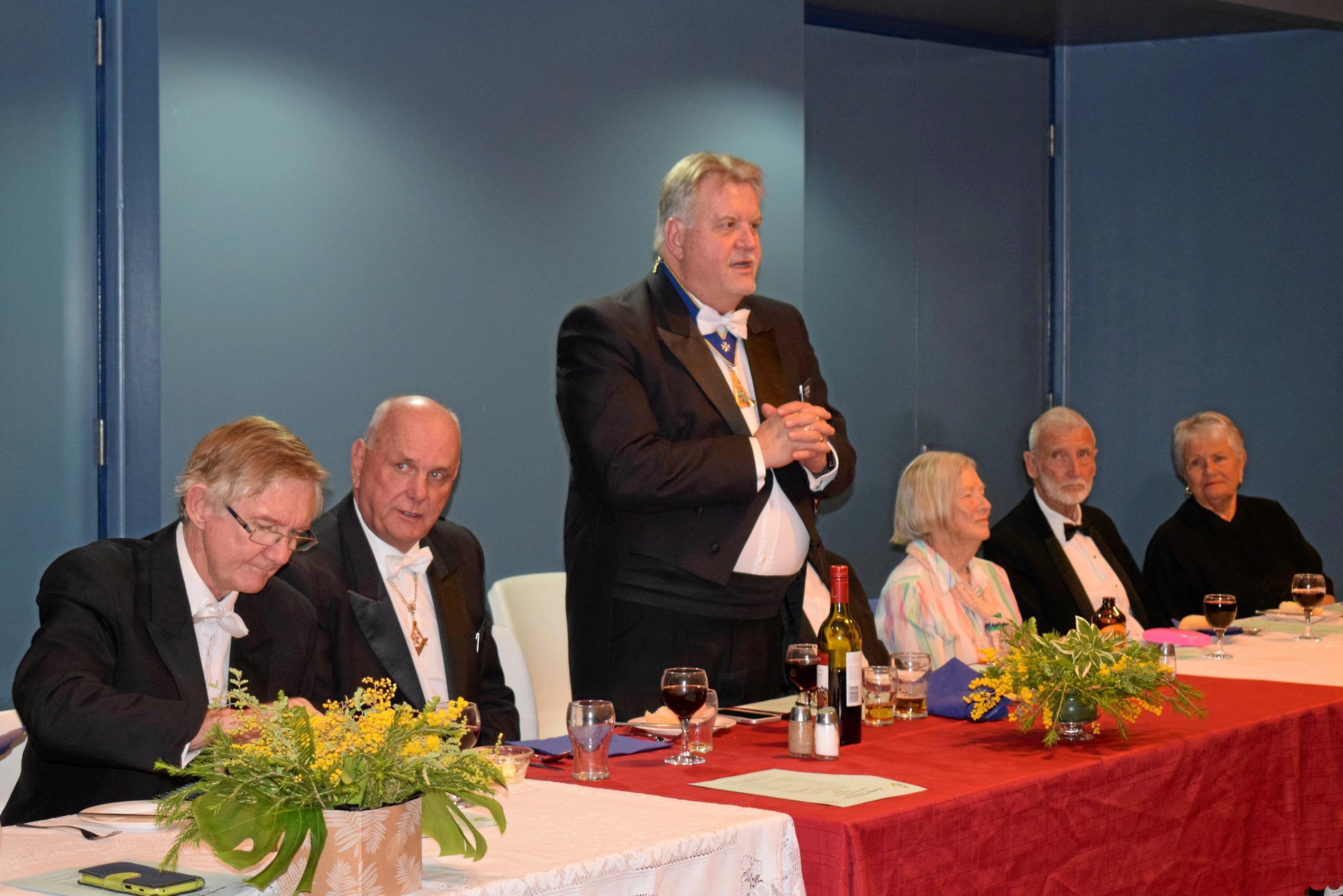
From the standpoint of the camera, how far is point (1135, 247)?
7.12 m

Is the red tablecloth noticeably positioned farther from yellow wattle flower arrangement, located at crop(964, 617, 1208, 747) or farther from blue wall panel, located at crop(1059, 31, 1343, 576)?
blue wall panel, located at crop(1059, 31, 1343, 576)

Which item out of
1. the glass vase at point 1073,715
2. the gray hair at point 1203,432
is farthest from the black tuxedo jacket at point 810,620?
the gray hair at point 1203,432

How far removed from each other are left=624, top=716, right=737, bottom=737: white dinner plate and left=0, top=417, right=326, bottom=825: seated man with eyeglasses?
611mm

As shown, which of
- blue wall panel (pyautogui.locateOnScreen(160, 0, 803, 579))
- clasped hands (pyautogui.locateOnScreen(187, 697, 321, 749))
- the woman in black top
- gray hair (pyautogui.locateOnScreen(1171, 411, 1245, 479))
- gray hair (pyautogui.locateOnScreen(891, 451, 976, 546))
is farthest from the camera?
gray hair (pyautogui.locateOnScreen(1171, 411, 1245, 479))

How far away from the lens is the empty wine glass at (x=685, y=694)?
2.32 meters

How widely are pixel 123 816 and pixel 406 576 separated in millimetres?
1230

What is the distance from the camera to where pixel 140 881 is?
1569 millimetres

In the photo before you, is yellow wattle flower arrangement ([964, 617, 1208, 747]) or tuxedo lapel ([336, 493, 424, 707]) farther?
tuxedo lapel ([336, 493, 424, 707])

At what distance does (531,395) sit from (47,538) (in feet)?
5.01

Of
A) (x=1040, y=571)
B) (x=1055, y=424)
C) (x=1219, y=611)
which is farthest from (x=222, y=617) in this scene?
(x=1055, y=424)

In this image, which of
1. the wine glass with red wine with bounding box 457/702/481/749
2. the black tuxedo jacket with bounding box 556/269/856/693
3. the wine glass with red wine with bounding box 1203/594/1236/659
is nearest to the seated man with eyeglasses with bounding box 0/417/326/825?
the wine glass with red wine with bounding box 457/702/481/749

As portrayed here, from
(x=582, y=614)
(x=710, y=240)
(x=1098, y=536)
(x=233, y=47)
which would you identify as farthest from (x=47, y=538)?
(x=1098, y=536)

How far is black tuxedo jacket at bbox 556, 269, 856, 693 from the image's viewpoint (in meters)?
3.06

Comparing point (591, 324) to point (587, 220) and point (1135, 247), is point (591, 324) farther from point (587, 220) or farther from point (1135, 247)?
point (1135, 247)
